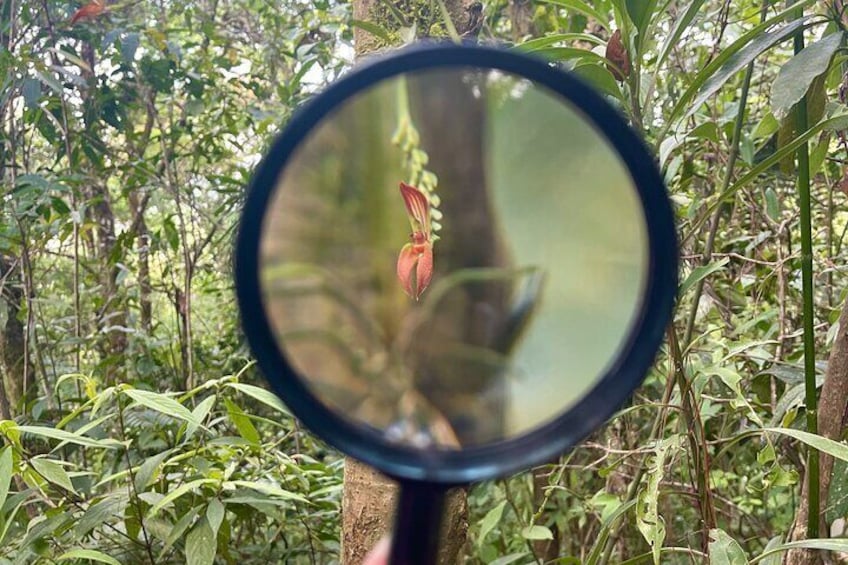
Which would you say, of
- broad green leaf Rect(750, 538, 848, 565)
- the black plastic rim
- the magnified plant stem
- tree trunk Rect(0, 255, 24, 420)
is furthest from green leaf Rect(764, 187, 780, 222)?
tree trunk Rect(0, 255, 24, 420)

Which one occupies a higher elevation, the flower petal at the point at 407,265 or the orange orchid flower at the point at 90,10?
the orange orchid flower at the point at 90,10

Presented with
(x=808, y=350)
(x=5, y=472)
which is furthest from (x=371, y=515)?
(x=808, y=350)

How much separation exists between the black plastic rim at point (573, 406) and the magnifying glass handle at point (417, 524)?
17mm

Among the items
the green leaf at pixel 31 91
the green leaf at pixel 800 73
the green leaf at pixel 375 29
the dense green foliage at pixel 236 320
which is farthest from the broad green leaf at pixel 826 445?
the green leaf at pixel 31 91

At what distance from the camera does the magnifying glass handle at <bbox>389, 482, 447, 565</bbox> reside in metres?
0.44

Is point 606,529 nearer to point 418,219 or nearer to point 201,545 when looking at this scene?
point 418,219

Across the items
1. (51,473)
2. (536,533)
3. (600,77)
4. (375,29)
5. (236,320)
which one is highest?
(375,29)

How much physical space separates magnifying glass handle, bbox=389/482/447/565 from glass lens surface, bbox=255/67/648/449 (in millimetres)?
46

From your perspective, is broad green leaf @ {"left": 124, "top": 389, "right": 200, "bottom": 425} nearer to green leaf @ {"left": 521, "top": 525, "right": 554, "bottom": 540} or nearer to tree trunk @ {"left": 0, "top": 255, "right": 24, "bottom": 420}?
green leaf @ {"left": 521, "top": 525, "right": 554, "bottom": 540}

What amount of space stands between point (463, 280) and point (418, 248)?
0.06 m

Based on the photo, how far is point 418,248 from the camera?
74 cm

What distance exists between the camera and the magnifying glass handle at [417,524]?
1.45 ft

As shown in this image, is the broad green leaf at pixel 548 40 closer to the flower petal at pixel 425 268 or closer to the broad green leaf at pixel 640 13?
the broad green leaf at pixel 640 13

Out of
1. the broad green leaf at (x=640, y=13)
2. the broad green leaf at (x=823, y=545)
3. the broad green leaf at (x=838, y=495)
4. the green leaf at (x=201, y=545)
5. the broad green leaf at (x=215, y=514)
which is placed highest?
the broad green leaf at (x=640, y=13)
